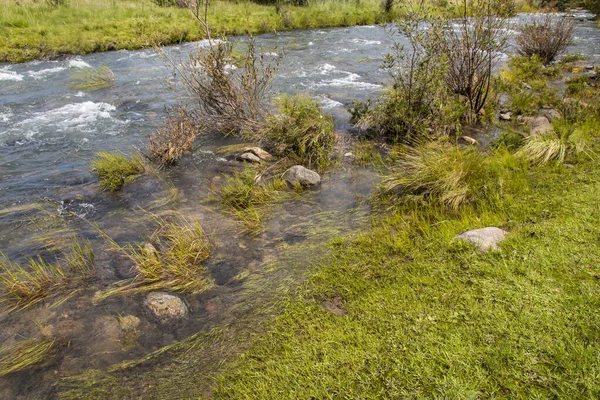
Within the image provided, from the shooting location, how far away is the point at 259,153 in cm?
766

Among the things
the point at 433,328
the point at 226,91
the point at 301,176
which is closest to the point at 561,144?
the point at 301,176

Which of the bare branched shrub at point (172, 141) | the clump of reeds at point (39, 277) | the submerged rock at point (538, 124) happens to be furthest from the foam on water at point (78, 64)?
the submerged rock at point (538, 124)

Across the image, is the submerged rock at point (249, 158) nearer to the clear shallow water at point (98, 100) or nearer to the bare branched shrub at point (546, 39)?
the clear shallow water at point (98, 100)

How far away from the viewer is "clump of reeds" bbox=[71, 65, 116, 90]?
1152 centimetres

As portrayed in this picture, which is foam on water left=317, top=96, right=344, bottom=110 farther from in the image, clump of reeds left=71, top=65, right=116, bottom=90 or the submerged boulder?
clump of reeds left=71, top=65, right=116, bottom=90

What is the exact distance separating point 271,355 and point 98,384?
157cm

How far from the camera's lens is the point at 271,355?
132 inches

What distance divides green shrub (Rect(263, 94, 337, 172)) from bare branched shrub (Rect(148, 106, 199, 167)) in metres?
1.65

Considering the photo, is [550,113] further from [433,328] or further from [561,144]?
[433,328]

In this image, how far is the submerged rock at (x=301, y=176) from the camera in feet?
21.3

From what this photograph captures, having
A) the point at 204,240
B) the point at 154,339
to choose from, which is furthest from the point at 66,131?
the point at 154,339

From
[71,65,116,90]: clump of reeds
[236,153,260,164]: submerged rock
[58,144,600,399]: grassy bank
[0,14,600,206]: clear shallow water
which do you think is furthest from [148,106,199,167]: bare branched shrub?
[71,65,116,90]: clump of reeds

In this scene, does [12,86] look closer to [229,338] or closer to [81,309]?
[81,309]

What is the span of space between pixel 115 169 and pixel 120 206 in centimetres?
101
